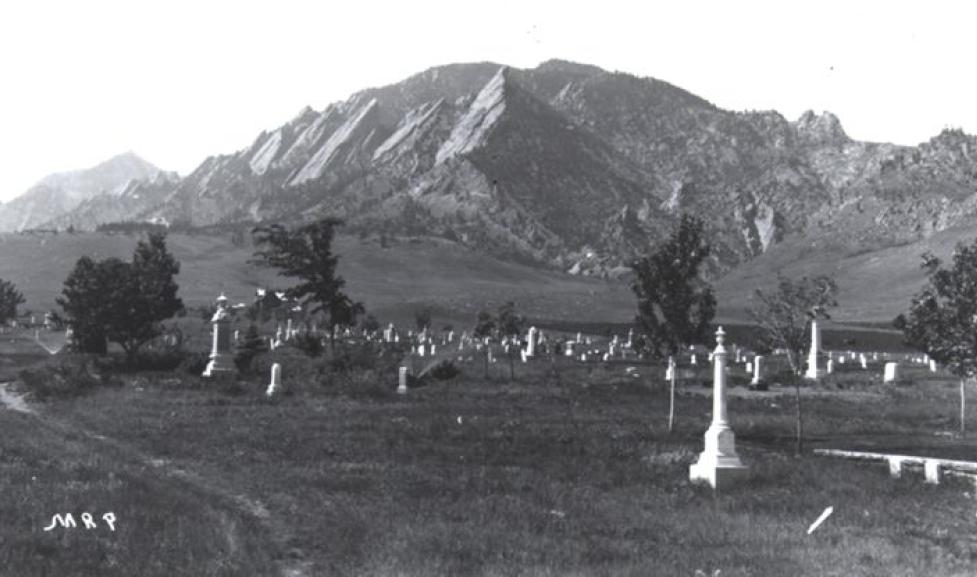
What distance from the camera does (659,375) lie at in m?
52.0

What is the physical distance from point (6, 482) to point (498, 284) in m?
175

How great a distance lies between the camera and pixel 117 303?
52.6 metres

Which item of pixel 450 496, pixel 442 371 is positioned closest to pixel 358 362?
pixel 442 371

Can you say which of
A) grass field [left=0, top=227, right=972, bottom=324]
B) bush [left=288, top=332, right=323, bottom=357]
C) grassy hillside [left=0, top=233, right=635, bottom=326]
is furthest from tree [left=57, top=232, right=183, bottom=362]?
grass field [left=0, top=227, right=972, bottom=324]

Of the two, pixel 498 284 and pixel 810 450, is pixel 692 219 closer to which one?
pixel 810 450

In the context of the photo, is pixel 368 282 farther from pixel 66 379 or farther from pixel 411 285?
pixel 66 379

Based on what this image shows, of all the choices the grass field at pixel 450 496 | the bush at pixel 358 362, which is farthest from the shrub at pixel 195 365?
the grass field at pixel 450 496

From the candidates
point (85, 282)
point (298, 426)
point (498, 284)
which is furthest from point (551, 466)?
point (498, 284)

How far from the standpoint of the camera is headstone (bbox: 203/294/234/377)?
4456 centimetres

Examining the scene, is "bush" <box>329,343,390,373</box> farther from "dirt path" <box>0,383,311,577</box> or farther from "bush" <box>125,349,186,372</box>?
"dirt path" <box>0,383,311,577</box>

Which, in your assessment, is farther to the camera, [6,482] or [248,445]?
[248,445]

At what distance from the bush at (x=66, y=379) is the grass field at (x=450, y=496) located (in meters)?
3.78

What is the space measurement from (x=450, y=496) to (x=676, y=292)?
15720 mm

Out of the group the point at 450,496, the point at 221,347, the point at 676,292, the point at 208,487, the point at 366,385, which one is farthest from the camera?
the point at 221,347
